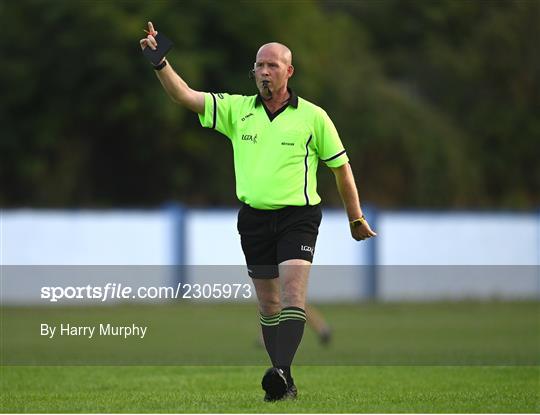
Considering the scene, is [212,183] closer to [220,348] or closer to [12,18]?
[12,18]

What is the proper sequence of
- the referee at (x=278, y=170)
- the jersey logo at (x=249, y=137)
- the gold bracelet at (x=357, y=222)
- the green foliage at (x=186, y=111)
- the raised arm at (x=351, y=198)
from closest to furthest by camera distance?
the referee at (x=278, y=170), the jersey logo at (x=249, y=137), the raised arm at (x=351, y=198), the gold bracelet at (x=357, y=222), the green foliage at (x=186, y=111)

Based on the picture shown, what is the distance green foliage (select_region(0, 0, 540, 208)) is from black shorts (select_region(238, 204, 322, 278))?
26038 millimetres

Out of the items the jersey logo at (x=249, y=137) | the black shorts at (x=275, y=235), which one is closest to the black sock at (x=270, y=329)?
the black shorts at (x=275, y=235)

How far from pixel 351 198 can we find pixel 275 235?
1.95 ft

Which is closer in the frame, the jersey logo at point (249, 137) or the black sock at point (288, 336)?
the black sock at point (288, 336)

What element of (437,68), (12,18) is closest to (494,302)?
(12,18)

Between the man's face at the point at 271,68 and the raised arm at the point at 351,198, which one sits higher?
the man's face at the point at 271,68

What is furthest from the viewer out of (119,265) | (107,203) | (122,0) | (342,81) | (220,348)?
(342,81)

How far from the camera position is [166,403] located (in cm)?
862

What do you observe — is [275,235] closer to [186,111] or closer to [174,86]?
[174,86]

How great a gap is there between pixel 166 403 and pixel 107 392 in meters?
1.08

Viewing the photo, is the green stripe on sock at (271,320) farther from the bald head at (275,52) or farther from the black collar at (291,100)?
the bald head at (275,52)

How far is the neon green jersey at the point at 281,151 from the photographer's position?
28.2ft

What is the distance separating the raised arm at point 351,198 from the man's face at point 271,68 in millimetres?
722
